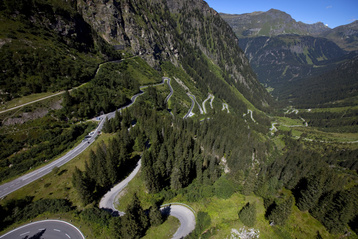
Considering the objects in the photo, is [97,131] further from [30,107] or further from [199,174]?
[199,174]

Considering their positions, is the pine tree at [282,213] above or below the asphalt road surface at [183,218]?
above

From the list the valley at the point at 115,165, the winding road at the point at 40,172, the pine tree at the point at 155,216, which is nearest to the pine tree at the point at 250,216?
the valley at the point at 115,165

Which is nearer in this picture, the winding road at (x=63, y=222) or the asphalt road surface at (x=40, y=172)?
the winding road at (x=63, y=222)

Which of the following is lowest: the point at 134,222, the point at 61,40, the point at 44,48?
the point at 134,222

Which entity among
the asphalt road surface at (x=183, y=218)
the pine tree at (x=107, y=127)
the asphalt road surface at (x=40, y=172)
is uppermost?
the pine tree at (x=107, y=127)

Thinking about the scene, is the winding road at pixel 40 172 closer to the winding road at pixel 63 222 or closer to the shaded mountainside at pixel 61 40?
the winding road at pixel 63 222

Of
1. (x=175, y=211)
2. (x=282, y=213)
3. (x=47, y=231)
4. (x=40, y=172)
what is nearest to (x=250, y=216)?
(x=282, y=213)

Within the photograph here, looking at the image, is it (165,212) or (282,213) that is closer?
(282,213)

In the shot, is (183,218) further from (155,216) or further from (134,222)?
(134,222)

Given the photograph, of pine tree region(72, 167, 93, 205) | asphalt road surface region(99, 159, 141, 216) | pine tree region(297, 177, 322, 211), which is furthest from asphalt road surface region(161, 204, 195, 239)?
pine tree region(297, 177, 322, 211)
